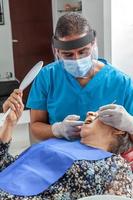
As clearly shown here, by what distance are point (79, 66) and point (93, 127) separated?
0.92 feet

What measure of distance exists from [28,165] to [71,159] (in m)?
0.18

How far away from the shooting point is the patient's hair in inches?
53.4

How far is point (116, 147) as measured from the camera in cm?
138

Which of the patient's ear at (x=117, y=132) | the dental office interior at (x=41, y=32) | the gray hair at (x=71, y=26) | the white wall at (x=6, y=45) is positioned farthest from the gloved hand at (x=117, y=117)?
the white wall at (x=6, y=45)

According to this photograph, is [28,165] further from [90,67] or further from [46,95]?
[90,67]

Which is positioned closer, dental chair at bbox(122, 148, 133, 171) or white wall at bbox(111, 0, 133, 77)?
dental chair at bbox(122, 148, 133, 171)

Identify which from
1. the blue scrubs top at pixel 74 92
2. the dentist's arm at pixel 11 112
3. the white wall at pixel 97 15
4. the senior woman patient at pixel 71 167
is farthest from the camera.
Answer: the white wall at pixel 97 15

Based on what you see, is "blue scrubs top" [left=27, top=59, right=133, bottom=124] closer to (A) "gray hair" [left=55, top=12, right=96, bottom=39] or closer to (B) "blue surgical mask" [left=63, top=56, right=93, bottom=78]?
(B) "blue surgical mask" [left=63, top=56, right=93, bottom=78]

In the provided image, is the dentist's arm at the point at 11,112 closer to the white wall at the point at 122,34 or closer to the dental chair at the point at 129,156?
the dental chair at the point at 129,156

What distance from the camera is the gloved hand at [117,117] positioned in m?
1.27

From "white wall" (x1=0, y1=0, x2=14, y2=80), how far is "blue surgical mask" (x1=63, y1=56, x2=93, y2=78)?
254cm

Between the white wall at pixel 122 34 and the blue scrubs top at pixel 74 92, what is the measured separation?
1165mm

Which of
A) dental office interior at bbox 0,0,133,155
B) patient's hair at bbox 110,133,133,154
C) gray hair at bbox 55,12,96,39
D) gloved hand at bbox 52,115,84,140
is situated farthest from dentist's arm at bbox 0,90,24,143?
dental office interior at bbox 0,0,133,155

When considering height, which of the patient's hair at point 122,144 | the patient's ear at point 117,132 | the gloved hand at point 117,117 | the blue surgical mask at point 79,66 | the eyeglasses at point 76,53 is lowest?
the patient's hair at point 122,144
